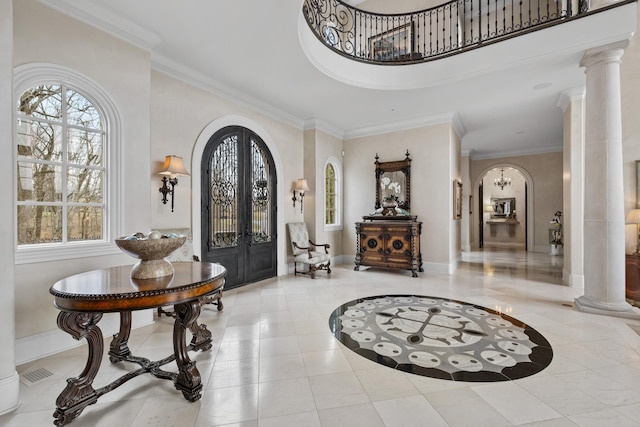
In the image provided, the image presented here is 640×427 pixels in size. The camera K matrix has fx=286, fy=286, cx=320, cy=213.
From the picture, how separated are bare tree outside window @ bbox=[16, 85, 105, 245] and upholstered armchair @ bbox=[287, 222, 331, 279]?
10.8ft

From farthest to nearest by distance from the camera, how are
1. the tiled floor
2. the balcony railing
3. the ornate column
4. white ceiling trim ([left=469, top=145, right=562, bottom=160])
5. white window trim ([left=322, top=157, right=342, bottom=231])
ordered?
1. white ceiling trim ([left=469, top=145, right=562, bottom=160])
2. white window trim ([left=322, top=157, right=342, bottom=231])
3. the balcony railing
4. the ornate column
5. the tiled floor

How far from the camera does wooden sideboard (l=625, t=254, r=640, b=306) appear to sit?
4035 millimetres

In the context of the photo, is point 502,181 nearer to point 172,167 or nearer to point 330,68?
point 330,68

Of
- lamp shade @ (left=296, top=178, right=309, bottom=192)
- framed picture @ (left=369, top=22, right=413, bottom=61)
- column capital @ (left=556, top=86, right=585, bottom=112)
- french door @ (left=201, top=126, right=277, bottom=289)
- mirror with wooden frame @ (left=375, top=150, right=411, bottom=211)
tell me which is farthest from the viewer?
mirror with wooden frame @ (left=375, top=150, right=411, bottom=211)

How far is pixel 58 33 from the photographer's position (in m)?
2.73

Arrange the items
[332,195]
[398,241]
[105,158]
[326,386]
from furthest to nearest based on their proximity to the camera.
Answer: [332,195] → [398,241] → [105,158] → [326,386]

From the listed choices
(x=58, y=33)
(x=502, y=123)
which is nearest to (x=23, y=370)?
(x=58, y=33)

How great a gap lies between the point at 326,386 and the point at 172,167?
309 centimetres

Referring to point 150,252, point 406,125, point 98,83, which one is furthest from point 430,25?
point 150,252

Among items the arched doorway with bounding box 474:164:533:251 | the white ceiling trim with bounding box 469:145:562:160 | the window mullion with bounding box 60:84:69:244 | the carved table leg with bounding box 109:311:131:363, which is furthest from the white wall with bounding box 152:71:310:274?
the arched doorway with bounding box 474:164:533:251

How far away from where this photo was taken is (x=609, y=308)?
3518 mm

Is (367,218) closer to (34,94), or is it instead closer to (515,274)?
(515,274)

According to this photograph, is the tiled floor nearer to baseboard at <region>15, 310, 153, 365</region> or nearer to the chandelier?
baseboard at <region>15, 310, 153, 365</region>

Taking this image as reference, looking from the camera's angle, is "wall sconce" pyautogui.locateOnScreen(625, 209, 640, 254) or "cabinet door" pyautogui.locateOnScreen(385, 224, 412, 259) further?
"cabinet door" pyautogui.locateOnScreen(385, 224, 412, 259)
